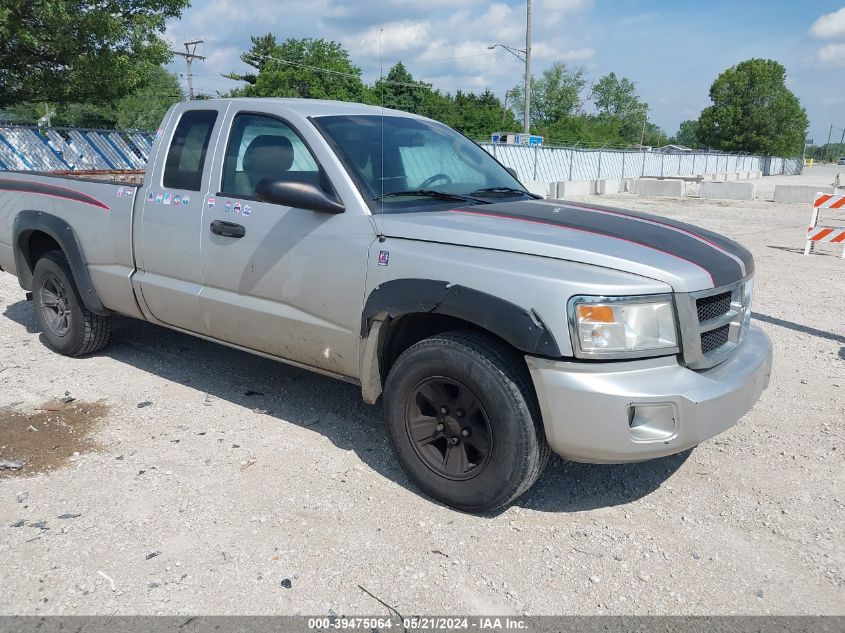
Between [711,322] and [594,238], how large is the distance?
64cm

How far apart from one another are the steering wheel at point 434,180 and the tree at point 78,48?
2046 cm

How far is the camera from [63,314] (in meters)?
5.55

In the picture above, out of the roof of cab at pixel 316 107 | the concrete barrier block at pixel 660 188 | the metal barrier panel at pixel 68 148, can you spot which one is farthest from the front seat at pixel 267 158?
the concrete barrier block at pixel 660 188

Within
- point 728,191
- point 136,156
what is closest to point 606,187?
point 728,191

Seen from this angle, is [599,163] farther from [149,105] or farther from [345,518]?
[149,105]

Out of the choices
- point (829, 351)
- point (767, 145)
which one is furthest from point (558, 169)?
point (767, 145)

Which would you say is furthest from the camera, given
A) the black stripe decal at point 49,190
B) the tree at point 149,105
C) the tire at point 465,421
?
the tree at point 149,105

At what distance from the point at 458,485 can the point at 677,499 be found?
1161mm

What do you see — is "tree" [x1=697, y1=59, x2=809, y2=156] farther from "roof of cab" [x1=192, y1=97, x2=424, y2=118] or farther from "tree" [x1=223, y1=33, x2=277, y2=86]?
"roof of cab" [x1=192, y1=97, x2=424, y2=118]

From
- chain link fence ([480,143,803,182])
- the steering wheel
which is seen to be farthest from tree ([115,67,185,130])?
the steering wheel

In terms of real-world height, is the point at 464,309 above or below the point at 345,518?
above

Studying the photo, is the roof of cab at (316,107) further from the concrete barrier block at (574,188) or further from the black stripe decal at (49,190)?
the concrete barrier block at (574,188)

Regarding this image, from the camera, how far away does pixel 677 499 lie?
359 centimetres

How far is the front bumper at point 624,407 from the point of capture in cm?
288
